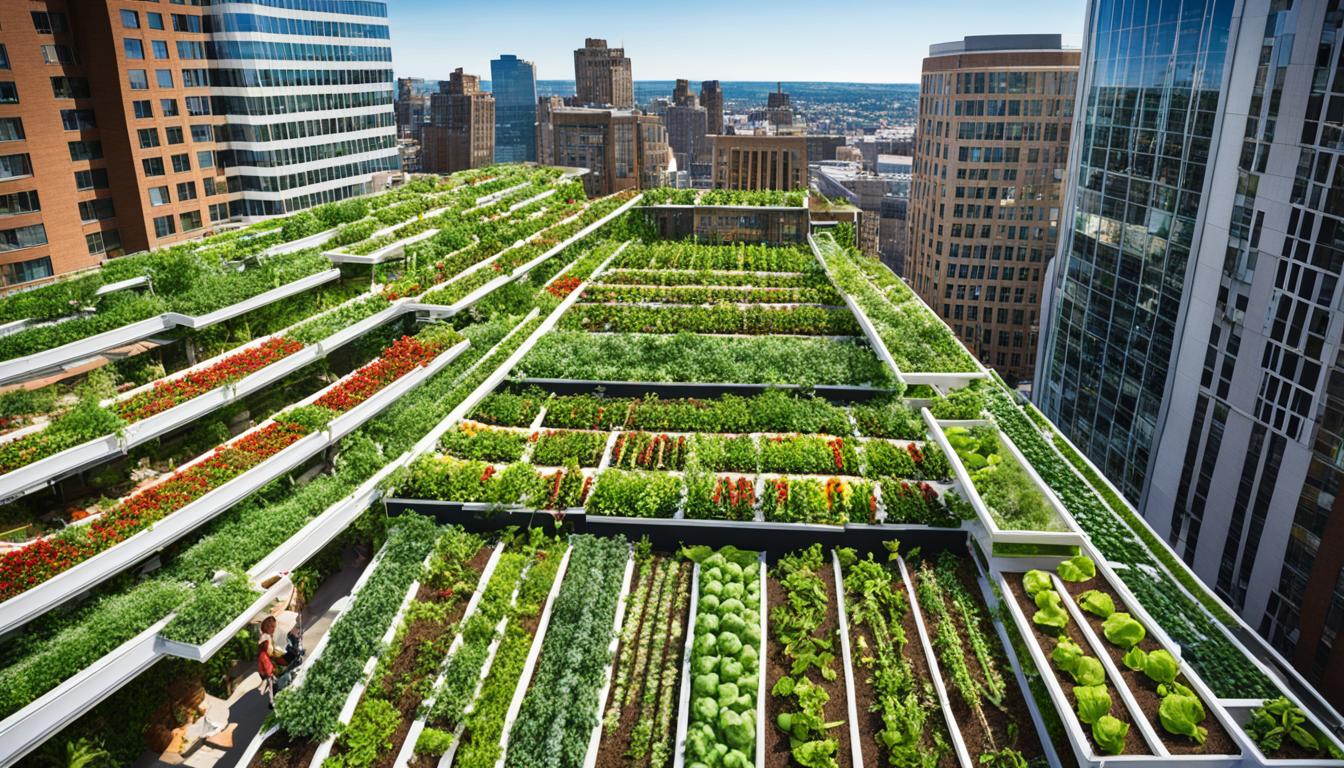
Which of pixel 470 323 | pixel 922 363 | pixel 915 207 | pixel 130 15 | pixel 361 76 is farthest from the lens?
pixel 915 207

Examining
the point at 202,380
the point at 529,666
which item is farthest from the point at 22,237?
the point at 529,666

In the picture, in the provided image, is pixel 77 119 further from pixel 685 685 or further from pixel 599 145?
pixel 599 145

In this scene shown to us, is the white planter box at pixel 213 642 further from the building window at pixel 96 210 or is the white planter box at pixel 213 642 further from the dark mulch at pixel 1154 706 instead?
the building window at pixel 96 210

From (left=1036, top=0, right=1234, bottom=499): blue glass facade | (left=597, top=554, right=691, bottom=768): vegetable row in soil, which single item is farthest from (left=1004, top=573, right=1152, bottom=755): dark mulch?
(left=1036, top=0, right=1234, bottom=499): blue glass facade

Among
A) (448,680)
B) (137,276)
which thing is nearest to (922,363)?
(448,680)

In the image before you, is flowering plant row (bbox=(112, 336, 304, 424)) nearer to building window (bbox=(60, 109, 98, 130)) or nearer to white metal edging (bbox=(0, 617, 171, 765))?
white metal edging (bbox=(0, 617, 171, 765))

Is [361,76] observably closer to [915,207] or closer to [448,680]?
[915,207]

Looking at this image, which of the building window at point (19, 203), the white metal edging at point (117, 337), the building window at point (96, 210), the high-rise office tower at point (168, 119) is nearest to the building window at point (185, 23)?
the high-rise office tower at point (168, 119)

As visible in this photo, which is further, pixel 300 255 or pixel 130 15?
pixel 130 15
